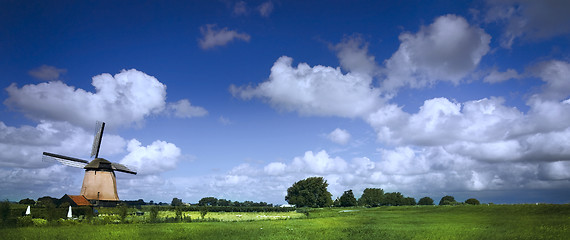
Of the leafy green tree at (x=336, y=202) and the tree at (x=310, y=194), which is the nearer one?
the tree at (x=310, y=194)

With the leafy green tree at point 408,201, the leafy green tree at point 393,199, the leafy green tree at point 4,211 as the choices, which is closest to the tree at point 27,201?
the leafy green tree at point 4,211

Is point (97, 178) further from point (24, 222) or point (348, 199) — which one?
point (348, 199)

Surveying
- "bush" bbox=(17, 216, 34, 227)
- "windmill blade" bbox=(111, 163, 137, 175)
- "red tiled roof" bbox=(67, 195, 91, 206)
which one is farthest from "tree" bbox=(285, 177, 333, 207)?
"bush" bbox=(17, 216, 34, 227)

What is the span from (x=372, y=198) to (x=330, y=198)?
60.7 ft

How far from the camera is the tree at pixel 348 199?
14635 cm

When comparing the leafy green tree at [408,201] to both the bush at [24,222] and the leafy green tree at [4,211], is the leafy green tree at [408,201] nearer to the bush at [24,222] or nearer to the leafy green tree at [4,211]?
the bush at [24,222]

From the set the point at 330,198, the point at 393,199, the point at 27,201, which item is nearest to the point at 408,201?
the point at 393,199

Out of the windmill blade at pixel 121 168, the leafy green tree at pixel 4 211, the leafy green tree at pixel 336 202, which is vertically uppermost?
the windmill blade at pixel 121 168

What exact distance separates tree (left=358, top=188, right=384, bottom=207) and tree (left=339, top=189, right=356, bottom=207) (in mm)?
7466

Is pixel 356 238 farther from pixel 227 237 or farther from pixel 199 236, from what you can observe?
pixel 199 236

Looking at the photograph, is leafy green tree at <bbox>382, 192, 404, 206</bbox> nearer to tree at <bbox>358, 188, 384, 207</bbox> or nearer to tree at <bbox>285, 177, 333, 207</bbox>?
tree at <bbox>358, 188, 384, 207</bbox>

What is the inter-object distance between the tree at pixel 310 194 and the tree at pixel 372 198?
15.1m

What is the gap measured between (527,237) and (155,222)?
41.2m

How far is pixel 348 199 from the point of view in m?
147
